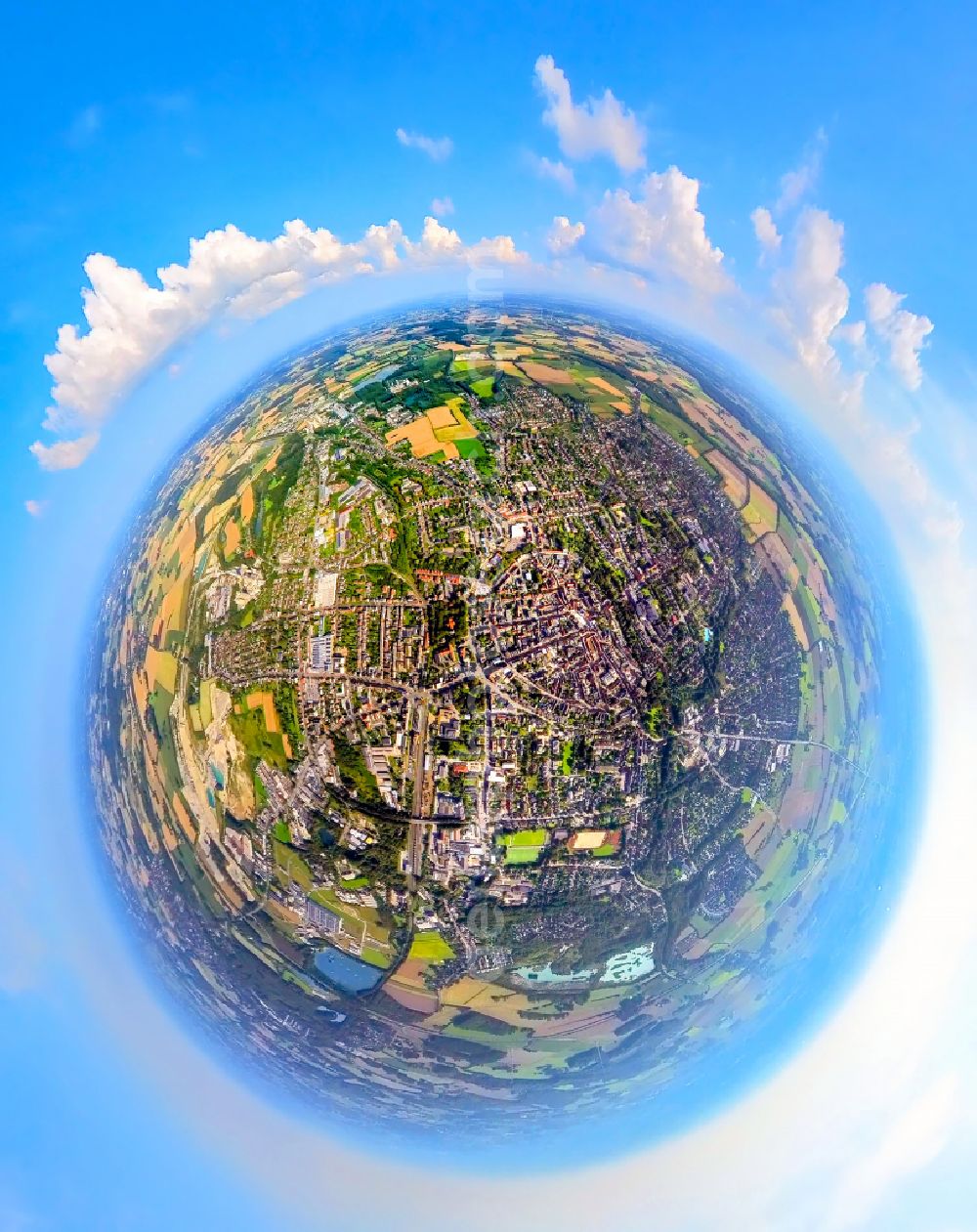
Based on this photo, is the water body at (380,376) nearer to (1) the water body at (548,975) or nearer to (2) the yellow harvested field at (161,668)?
(2) the yellow harvested field at (161,668)

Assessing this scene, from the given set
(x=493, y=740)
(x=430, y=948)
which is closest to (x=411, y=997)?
(x=430, y=948)

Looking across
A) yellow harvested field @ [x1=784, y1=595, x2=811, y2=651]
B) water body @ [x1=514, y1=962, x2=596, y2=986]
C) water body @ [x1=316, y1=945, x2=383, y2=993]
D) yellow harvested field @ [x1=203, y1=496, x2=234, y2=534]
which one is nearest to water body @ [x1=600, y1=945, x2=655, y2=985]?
water body @ [x1=514, y1=962, x2=596, y2=986]

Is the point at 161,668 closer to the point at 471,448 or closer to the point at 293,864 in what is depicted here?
the point at 293,864

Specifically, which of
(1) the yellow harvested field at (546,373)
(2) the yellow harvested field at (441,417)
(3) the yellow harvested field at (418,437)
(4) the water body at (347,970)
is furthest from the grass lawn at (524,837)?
(1) the yellow harvested field at (546,373)

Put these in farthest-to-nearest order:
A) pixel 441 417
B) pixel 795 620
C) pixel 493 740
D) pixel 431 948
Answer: pixel 441 417, pixel 795 620, pixel 431 948, pixel 493 740

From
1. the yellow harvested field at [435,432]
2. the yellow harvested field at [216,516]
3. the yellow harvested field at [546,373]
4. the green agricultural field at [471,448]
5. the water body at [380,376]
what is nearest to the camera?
the green agricultural field at [471,448]

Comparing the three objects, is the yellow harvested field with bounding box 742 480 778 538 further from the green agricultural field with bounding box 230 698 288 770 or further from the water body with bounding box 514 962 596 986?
the green agricultural field with bounding box 230 698 288 770
